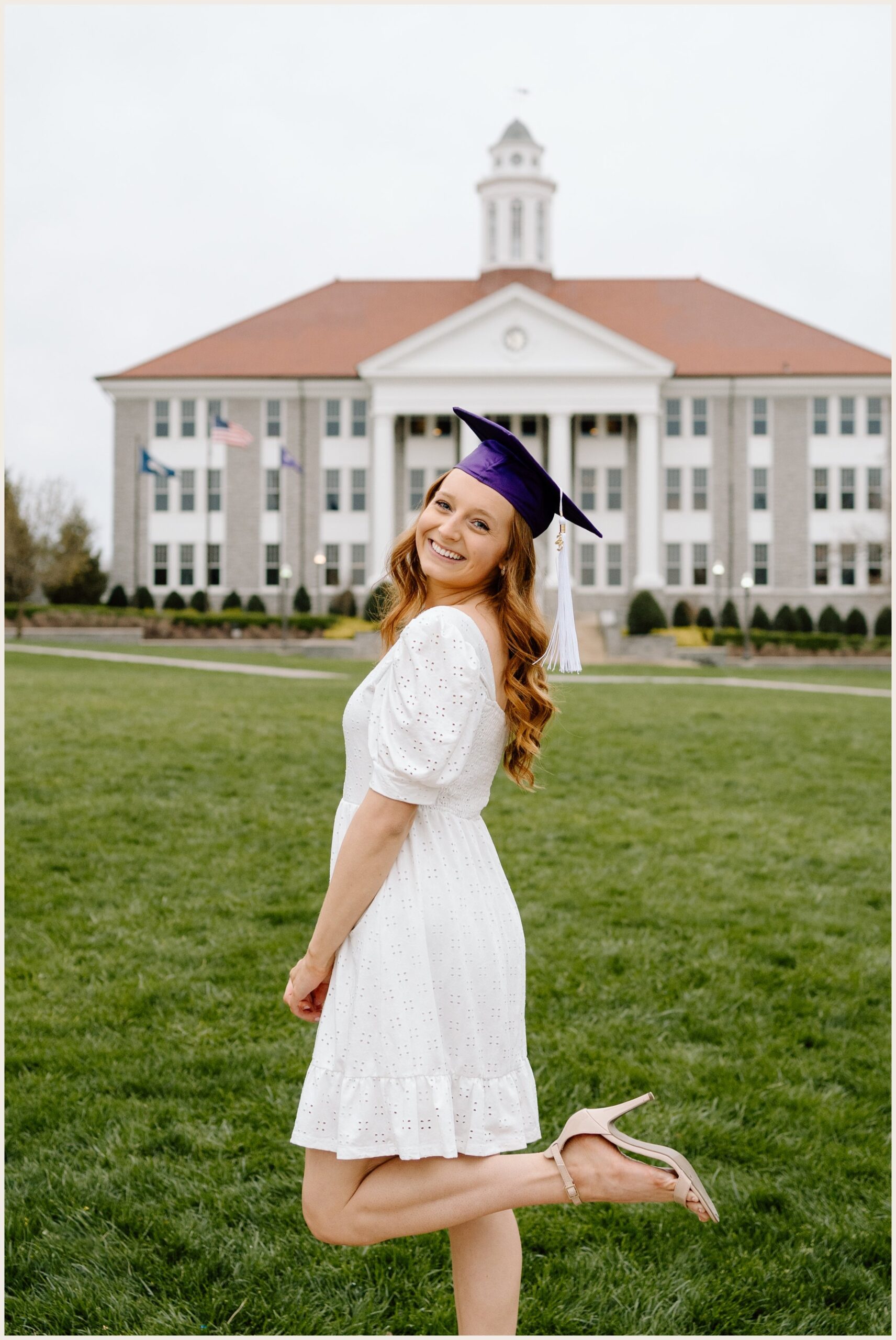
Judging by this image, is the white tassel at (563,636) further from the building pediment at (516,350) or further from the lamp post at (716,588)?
the building pediment at (516,350)

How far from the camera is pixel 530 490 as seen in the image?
249 cm

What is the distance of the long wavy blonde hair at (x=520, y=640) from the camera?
8.02 feet

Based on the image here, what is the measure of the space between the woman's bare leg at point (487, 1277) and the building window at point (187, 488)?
140 feet

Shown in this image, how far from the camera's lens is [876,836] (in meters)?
8.51

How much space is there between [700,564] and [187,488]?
2043 cm

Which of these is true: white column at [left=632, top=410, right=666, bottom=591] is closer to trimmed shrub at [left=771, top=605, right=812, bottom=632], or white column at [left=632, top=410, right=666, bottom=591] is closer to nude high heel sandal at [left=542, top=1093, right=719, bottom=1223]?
trimmed shrub at [left=771, top=605, right=812, bottom=632]

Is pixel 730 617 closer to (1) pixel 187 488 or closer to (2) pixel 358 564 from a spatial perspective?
(2) pixel 358 564

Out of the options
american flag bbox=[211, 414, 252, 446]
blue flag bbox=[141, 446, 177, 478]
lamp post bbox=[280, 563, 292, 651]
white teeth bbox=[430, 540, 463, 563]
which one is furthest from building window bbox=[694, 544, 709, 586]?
white teeth bbox=[430, 540, 463, 563]

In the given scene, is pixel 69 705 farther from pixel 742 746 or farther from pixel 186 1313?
pixel 186 1313

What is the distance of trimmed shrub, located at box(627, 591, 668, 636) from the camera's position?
3712 centimetres

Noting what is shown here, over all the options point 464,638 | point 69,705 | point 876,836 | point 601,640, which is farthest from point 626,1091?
point 601,640

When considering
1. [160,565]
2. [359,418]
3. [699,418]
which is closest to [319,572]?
[359,418]

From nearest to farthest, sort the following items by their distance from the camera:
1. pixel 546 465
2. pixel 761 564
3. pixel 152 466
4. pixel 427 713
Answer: pixel 427 713 < pixel 152 466 < pixel 546 465 < pixel 761 564

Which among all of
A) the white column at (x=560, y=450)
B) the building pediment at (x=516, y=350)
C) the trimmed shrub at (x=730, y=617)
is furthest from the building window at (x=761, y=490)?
the white column at (x=560, y=450)
